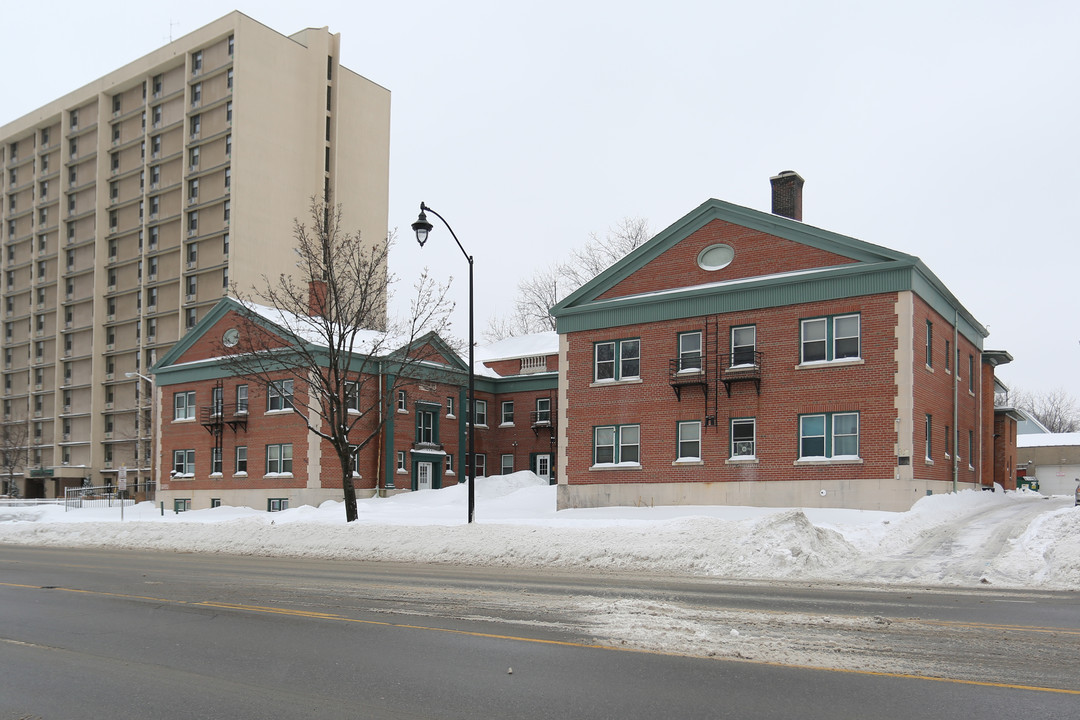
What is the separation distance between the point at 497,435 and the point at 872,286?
28182 mm

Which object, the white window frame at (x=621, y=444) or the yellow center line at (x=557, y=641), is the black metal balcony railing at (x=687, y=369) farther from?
the yellow center line at (x=557, y=641)

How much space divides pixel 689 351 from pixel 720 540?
42.8 ft

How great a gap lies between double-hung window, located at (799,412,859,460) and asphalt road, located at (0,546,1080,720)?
14.5 meters

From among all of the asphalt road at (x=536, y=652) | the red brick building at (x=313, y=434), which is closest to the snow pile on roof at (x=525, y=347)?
the red brick building at (x=313, y=434)

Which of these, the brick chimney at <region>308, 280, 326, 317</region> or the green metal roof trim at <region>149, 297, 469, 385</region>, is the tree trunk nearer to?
the brick chimney at <region>308, 280, 326, 317</region>

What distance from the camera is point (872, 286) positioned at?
93.5 ft

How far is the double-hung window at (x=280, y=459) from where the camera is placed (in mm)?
43438

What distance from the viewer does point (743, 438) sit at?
101ft

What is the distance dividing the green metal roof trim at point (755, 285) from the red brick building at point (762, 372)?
0.15 feet

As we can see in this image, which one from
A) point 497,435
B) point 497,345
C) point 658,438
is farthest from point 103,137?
point 658,438

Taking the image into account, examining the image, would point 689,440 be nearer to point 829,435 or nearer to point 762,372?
point 762,372

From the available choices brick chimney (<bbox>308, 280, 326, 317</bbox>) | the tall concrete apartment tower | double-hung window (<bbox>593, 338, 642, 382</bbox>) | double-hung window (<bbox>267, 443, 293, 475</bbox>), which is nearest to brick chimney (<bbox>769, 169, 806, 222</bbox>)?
double-hung window (<bbox>593, 338, 642, 382</bbox>)

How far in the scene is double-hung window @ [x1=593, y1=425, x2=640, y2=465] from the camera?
1292 inches

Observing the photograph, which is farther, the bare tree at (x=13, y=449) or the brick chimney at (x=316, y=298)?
the bare tree at (x=13, y=449)
